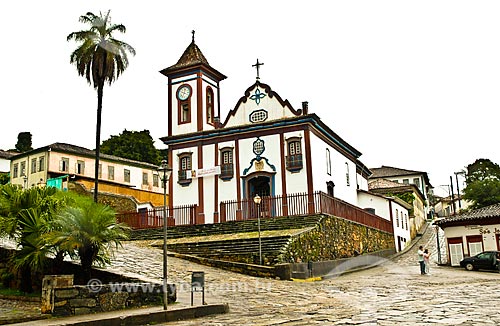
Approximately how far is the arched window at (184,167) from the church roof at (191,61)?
5413mm

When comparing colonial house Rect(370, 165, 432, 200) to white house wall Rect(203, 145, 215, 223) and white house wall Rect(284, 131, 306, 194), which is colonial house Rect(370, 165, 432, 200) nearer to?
white house wall Rect(203, 145, 215, 223)

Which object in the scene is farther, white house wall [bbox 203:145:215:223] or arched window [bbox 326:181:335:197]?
arched window [bbox 326:181:335:197]

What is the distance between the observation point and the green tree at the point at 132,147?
65750mm

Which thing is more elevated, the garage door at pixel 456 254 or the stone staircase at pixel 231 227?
the stone staircase at pixel 231 227

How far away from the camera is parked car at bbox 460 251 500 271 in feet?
90.0

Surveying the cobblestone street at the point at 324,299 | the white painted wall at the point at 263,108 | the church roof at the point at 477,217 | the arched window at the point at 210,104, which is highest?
the arched window at the point at 210,104

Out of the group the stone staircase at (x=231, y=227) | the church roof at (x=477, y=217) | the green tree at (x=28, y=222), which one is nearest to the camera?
the green tree at (x=28, y=222)

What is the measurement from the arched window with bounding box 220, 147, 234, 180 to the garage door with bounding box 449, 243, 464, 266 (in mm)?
13623

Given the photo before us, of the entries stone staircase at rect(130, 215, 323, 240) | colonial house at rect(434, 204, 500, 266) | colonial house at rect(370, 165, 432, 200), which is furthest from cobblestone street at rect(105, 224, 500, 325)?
colonial house at rect(370, 165, 432, 200)

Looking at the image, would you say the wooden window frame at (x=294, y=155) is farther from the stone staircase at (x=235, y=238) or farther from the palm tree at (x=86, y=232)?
the palm tree at (x=86, y=232)

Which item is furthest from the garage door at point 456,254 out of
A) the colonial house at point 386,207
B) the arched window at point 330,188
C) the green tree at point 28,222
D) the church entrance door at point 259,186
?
the green tree at point 28,222

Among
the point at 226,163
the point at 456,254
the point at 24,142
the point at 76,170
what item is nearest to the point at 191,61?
the point at 226,163

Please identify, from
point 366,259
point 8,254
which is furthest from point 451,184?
point 8,254

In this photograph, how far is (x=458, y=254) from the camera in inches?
1264
